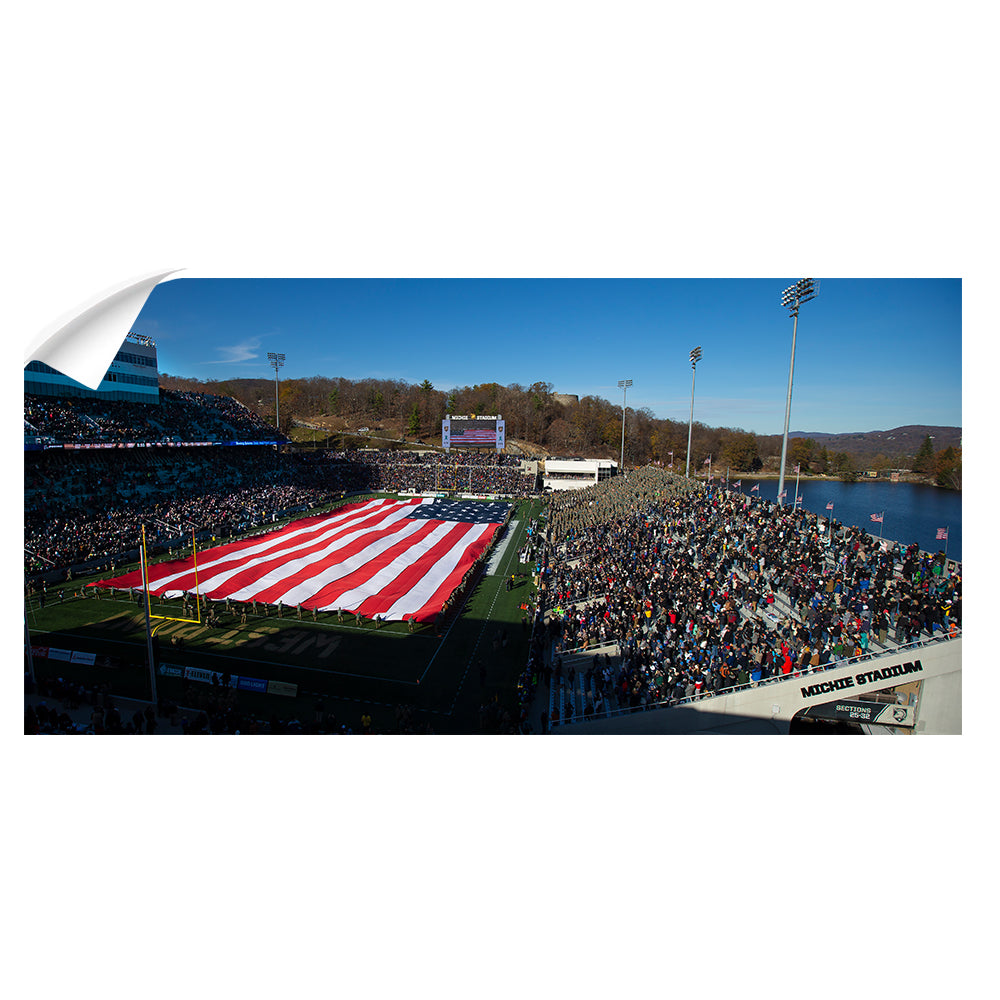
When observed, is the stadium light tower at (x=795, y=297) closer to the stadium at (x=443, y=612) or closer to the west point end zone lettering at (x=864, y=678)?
the stadium at (x=443, y=612)

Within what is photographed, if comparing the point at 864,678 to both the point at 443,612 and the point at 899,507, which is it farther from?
the point at 899,507

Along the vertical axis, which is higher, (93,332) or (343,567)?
(93,332)

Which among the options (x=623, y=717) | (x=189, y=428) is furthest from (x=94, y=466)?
(x=623, y=717)

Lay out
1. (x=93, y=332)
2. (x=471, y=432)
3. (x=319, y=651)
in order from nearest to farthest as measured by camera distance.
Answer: (x=93, y=332) < (x=319, y=651) < (x=471, y=432)

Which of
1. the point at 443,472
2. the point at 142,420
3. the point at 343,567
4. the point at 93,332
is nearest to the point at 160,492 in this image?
the point at 142,420

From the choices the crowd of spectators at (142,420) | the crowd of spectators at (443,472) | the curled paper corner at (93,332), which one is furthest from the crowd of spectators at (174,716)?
the crowd of spectators at (443,472)

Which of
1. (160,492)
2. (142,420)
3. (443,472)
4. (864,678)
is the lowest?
(864,678)
